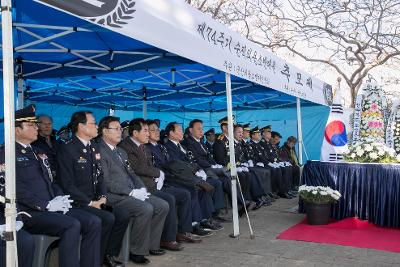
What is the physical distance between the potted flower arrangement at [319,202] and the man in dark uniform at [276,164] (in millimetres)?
2798

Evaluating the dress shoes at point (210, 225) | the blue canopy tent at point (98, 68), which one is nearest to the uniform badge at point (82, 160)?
the blue canopy tent at point (98, 68)

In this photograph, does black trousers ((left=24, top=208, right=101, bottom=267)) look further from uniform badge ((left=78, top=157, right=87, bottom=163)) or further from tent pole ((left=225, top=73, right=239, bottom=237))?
tent pole ((left=225, top=73, right=239, bottom=237))

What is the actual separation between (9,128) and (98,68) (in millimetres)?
3295

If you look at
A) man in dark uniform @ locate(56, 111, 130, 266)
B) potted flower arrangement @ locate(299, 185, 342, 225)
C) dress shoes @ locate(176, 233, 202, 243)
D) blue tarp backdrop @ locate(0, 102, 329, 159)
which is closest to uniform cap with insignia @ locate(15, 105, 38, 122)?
man in dark uniform @ locate(56, 111, 130, 266)

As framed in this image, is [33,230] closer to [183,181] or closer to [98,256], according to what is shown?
[98,256]

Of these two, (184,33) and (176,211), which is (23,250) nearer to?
(176,211)

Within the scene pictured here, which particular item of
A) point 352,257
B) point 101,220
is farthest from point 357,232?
point 101,220

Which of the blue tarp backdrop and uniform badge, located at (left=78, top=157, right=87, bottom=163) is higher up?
the blue tarp backdrop

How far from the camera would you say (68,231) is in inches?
126

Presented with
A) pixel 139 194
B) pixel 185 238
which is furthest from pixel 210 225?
pixel 139 194

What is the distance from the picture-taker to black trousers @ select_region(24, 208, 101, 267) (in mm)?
3203

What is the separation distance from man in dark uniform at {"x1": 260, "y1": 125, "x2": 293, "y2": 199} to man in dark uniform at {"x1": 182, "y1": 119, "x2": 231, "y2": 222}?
2365 millimetres

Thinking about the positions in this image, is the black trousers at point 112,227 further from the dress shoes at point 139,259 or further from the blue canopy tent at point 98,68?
the blue canopy tent at point 98,68

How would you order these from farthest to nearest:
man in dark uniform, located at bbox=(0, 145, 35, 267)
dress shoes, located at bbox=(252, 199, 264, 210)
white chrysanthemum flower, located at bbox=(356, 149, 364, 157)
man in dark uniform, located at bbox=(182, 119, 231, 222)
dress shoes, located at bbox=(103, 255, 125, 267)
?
dress shoes, located at bbox=(252, 199, 264, 210), man in dark uniform, located at bbox=(182, 119, 231, 222), white chrysanthemum flower, located at bbox=(356, 149, 364, 157), dress shoes, located at bbox=(103, 255, 125, 267), man in dark uniform, located at bbox=(0, 145, 35, 267)
